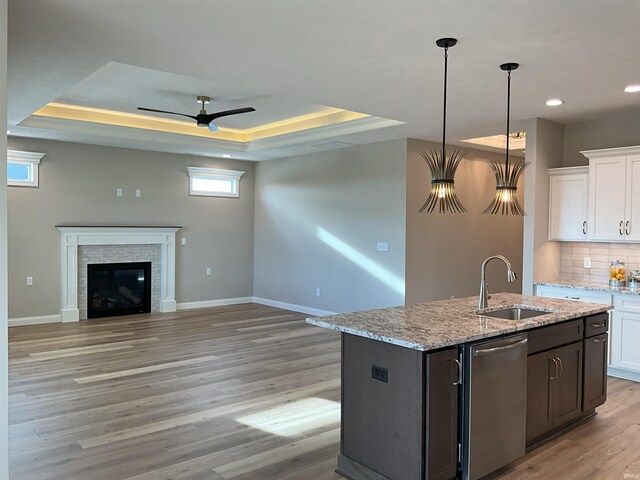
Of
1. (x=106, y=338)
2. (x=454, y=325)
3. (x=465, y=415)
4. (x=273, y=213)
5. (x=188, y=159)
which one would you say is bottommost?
(x=106, y=338)

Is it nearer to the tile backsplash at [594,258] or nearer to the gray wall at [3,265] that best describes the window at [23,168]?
the gray wall at [3,265]

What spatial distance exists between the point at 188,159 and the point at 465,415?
722cm

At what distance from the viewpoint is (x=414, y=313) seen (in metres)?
3.40

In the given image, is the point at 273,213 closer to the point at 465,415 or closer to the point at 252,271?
the point at 252,271

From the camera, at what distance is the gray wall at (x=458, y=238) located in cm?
702

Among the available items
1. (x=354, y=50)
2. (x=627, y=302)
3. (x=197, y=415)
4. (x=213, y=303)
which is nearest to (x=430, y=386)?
(x=197, y=415)

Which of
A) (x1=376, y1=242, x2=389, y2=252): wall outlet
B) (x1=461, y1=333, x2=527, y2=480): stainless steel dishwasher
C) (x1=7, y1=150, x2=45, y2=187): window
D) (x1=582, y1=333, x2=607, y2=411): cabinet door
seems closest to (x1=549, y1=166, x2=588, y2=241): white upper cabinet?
(x1=582, y1=333, x2=607, y2=411): cabinet door

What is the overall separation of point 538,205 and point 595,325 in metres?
1.98

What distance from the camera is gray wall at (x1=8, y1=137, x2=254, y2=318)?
723 centimetres

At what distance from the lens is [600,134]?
5.45 metres

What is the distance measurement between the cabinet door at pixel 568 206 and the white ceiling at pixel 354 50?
70cm

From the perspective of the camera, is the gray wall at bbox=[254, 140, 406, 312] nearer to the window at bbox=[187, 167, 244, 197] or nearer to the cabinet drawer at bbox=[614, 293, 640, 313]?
the window at bbox=[187, 167, 244, 197]

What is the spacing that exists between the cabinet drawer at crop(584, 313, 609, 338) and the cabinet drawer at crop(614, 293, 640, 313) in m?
0.95

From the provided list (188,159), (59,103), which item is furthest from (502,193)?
(188,159)
